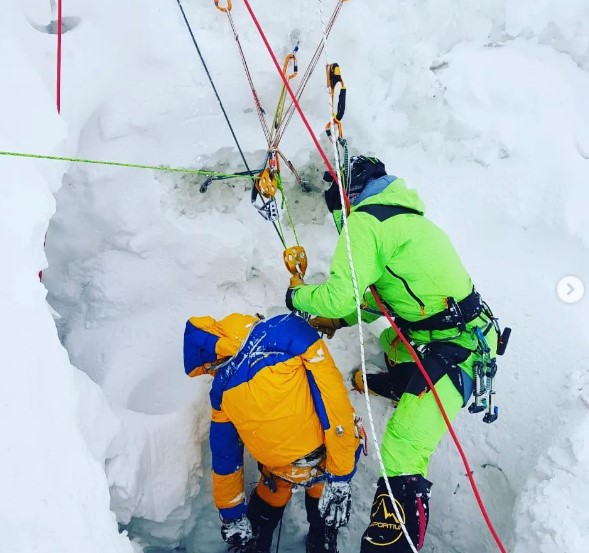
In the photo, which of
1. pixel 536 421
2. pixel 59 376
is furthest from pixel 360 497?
pixel 59 376

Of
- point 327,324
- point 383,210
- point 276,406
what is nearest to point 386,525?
point 276,406

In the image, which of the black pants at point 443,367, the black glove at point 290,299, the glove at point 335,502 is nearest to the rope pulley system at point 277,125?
the black glove at point 290,299

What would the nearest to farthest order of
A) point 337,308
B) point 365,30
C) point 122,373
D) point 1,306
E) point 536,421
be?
point 1,306 < point 337,308 < point 536,421 < point 122,373 < point 365,30

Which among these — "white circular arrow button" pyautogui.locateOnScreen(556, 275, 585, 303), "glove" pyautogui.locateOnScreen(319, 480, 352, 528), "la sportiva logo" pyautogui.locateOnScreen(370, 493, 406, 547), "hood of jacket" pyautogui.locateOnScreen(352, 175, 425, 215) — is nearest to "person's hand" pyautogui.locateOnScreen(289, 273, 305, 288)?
"hood of jacket" pyautogui.locateOnScreen(352, 175, 425, 215)

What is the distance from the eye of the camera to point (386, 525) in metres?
2.79

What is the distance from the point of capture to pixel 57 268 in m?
3.76

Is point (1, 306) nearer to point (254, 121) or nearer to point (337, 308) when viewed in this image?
point (337, 308)

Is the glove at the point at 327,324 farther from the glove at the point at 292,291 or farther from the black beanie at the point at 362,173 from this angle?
the black beanie at the point at 362,173

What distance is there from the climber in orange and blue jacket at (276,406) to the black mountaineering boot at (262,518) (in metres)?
0.31

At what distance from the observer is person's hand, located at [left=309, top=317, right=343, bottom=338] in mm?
3475

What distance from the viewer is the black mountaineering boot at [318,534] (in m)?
3.49

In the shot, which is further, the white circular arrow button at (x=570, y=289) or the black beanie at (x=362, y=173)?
the white circular arrow button at (x=570, y=289)

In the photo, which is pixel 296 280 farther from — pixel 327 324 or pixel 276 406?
pixel 276 406

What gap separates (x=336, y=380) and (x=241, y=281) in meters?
1.27
